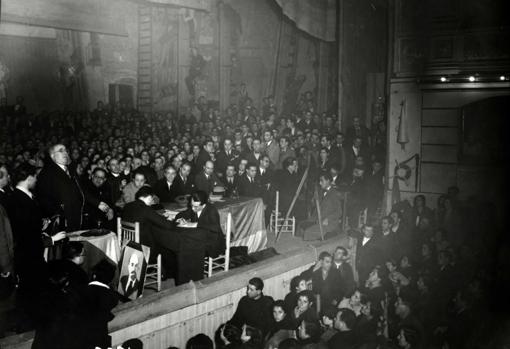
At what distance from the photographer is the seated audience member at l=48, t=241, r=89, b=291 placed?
13.6 feet

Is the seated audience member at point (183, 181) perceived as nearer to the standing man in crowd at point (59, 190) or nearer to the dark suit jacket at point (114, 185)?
the dark suit jacket at point (114, 185)

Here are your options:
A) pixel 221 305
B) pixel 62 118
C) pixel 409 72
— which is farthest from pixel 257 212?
pixel 62 118

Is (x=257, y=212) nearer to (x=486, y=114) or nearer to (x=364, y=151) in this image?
(x=364, y=151)

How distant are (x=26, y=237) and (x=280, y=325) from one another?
2.65 metres

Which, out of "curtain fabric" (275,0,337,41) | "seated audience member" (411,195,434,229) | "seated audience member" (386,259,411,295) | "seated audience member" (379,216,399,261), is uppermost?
"curtain fabric" (275,0,337,41)

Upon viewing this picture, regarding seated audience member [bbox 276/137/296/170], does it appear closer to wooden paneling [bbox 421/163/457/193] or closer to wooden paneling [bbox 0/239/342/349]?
wooden paneling [bbox 421/163/457/193]

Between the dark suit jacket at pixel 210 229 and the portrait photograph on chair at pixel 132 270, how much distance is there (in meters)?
0.95

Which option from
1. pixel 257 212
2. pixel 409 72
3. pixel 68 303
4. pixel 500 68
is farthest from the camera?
pixel 409 72

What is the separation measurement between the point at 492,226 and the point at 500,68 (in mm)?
2997

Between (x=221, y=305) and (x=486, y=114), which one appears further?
(x=486, y=114)

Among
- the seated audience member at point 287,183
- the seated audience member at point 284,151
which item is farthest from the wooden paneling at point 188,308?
the seated audience member at point 284,151

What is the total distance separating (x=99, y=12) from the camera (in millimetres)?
15031

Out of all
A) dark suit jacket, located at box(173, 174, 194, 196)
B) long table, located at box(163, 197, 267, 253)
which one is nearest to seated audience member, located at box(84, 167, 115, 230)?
long table, located at box(163, 197, 267, 253)

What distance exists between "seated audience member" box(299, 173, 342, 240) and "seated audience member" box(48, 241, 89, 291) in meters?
4.79
